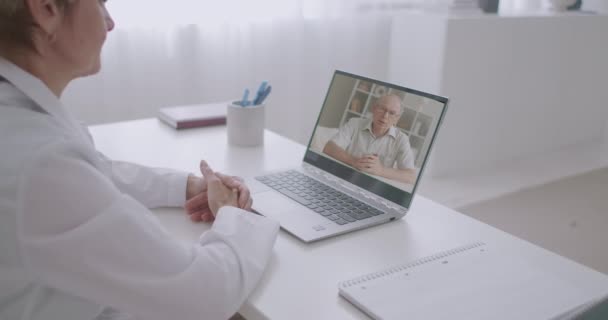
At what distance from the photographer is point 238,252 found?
30.1 inches

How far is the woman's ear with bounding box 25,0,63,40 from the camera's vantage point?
0.63m

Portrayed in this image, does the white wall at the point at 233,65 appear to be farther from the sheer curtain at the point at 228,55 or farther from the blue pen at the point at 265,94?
the blue pen at the point at 265,94

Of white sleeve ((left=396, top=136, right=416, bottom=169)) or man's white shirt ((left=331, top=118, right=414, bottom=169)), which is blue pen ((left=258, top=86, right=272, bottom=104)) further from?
white sleeve ((left=396, top=136, right=416, bottom=169))

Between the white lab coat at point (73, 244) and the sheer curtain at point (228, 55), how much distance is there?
1.48 metres

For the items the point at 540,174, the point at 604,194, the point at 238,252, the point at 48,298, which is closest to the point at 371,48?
the point at 540,174

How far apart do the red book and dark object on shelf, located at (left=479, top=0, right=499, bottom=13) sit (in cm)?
149

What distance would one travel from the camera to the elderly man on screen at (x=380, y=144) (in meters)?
0.97

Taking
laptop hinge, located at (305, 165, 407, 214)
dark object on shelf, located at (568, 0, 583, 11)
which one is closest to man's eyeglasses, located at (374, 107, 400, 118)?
laptop hinge, located at (305, 165, 407, 214)

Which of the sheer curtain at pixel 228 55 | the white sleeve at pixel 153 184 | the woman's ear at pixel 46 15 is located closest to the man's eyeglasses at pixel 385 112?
the white sleeve at pixel 153 184

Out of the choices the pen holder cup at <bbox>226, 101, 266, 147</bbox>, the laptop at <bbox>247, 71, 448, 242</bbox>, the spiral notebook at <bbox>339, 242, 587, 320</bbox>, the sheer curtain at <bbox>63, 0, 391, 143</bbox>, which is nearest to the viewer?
the spiral notebook at <bbox>339, 242, 587, 320</bbox>

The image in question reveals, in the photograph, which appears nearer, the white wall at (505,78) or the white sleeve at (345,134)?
the white sleeve at (345,134)

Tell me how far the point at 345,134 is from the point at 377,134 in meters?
0.09

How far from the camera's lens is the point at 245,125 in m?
1.36

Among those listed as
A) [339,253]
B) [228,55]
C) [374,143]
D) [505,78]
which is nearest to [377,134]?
[374,143]
